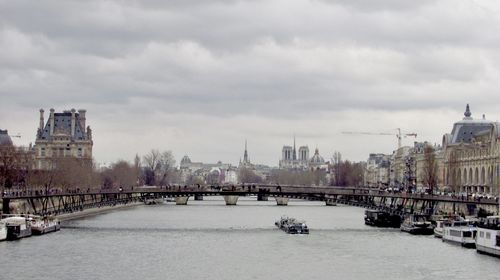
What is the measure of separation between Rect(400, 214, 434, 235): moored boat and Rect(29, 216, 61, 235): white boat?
1238 inches

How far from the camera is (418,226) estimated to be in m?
93.8

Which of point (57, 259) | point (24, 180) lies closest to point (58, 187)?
point (24, 180)

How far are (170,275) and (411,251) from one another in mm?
21067

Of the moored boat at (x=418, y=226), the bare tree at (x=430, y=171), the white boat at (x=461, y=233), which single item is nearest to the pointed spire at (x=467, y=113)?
the bare tree at (x=430, y=171)

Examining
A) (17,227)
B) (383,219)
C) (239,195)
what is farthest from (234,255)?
(239,195)

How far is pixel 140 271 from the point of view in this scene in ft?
207

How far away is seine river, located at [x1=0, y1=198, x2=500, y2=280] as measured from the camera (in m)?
62.2

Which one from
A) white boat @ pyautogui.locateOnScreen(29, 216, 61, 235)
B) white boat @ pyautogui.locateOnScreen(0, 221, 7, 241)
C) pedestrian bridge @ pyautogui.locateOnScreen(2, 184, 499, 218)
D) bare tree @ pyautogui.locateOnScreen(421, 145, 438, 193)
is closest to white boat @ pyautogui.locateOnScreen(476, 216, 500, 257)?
pedestrian bridge @ pyautogui.locateOnScreen(2, 184, 499, 218)

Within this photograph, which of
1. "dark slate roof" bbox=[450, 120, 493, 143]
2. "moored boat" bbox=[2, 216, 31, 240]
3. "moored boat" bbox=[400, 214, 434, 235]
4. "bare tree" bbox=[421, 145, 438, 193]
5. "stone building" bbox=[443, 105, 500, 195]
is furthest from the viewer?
"dark slate roof" bbox=[450, 120, 493, 143]

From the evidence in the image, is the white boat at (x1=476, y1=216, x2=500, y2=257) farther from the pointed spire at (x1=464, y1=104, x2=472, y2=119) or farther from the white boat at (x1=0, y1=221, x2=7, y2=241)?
the pointed spire at (x1=464, y1=104, x2=472, y2=119)

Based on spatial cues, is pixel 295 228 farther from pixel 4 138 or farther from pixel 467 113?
pixel 4 138

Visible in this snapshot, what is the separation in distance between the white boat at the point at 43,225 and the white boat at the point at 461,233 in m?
33.4

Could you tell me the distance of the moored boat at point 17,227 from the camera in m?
82.7

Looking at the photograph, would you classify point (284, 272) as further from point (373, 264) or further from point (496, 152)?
point (496, 152)
